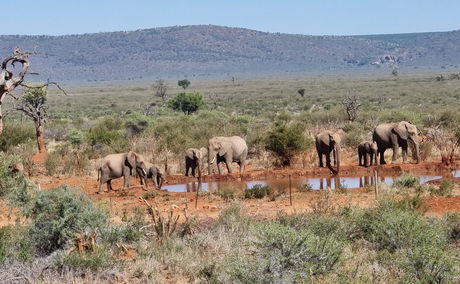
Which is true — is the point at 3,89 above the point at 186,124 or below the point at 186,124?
above

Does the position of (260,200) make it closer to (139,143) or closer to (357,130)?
(139,143)

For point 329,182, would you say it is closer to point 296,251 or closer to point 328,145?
point 328,145

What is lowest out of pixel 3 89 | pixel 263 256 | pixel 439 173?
pixel 439 173

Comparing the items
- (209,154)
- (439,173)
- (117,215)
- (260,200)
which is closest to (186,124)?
(209,154)

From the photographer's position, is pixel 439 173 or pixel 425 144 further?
pixel 425 144

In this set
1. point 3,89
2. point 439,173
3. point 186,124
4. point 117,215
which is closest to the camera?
point 3,89

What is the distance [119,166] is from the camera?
22.9 m

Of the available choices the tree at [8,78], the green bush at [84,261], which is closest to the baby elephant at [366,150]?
the tree at [8,78]

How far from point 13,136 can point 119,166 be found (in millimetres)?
10659

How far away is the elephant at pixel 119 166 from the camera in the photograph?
22.7 m

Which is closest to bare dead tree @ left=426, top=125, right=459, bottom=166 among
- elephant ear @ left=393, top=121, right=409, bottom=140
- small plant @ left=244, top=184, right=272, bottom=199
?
elephant ear @ left=393, top=121, right=409, bottom=140

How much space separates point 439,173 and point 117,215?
12.9m

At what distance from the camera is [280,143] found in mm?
28078

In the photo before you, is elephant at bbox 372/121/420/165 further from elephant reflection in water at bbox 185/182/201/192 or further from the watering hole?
elephant reflection in water at bbox 185/182/201/192
